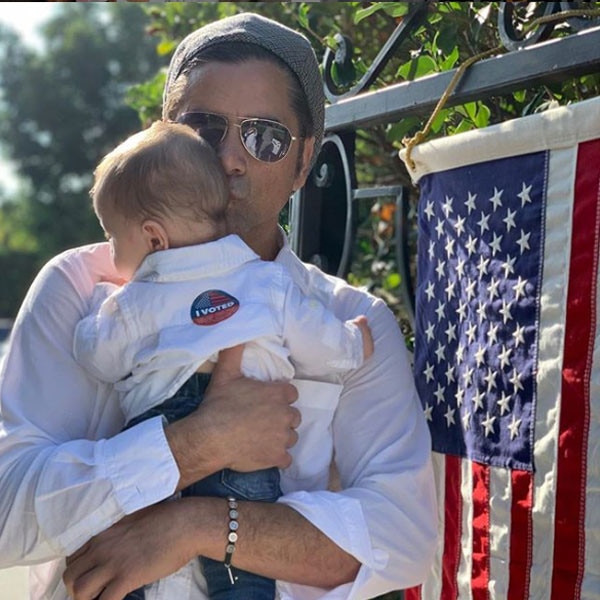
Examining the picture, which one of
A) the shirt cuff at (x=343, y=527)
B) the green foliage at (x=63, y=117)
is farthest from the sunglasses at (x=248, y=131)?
the green foliage at (x=63, y=117)

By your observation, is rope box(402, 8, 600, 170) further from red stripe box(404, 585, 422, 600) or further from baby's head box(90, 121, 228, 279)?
red stripe box(404, 585, 422, 600)

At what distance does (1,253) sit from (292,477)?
35.3m

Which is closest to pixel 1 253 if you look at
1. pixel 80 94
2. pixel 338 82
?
pixel 80 94

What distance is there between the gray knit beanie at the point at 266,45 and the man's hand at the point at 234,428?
0.76 metres

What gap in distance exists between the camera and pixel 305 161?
2705 millimetres

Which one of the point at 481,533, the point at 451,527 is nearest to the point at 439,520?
the point at 451,527

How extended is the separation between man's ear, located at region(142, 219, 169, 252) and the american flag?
0.71m

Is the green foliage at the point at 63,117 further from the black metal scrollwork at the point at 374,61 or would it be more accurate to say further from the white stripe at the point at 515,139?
the white stripe at the point at 515,139

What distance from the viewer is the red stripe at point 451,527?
250cm

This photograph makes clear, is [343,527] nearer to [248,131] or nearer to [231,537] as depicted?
[231,537]

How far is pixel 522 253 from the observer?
229 centimetres

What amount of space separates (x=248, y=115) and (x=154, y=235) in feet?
1.36

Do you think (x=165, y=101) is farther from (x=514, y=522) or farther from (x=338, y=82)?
(x=514, y=522)

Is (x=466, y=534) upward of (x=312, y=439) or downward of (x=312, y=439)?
downward
